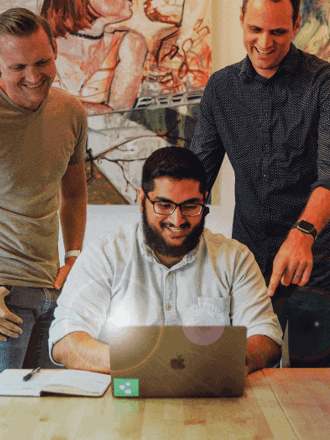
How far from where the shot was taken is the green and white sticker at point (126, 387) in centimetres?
117

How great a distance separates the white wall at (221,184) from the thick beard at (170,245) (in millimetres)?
1076

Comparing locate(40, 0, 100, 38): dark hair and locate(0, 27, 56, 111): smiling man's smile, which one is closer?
locate(0, 27, 56, 111): smiling man's smile

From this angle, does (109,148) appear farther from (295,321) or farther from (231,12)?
(295,321)

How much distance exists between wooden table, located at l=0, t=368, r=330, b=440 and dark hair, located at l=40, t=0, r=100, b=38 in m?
2.21

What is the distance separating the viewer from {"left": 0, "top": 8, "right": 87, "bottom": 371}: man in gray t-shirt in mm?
1685

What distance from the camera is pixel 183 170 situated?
1737 millimetres

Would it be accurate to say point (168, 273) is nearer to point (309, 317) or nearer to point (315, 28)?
point (309, 317)

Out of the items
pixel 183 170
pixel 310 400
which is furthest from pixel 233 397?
pixel 183 170

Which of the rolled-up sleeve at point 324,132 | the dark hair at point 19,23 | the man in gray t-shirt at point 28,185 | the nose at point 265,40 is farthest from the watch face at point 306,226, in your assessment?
the dark hair at point 19,23

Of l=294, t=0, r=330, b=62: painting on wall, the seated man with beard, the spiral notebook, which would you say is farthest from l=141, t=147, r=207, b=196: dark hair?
l=294, t=0, r=330, b=62: painting on wall

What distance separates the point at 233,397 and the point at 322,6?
2.21 m

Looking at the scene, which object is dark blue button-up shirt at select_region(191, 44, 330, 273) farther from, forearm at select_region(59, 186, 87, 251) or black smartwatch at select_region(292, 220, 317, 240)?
forearm at select_region(59, 186, 87, 251)

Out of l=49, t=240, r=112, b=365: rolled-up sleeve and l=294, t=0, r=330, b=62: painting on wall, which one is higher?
l=294, t=0, r=330, b=62: painting on wall

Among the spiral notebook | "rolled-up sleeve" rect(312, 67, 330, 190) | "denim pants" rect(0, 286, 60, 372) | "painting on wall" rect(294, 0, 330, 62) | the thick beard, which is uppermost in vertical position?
"painting on wall" rect(294, 0, 330, 62)
